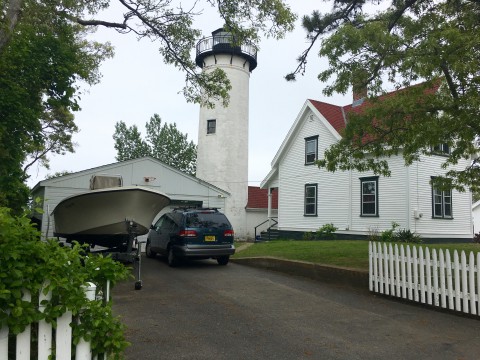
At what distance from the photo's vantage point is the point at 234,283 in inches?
373

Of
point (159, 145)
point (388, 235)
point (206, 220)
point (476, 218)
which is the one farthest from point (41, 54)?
point (159, 145)

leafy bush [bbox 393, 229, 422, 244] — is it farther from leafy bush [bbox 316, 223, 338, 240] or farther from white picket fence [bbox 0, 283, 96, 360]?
white picket fence [bbox 0, 283, 96, 360]

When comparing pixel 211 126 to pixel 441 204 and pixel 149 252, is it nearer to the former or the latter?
pixel 149 252

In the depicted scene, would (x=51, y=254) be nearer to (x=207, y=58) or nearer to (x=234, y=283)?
(x=234, y=283)

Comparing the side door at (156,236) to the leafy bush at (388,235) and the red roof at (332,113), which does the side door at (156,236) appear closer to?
the leafy bush at (388,235)

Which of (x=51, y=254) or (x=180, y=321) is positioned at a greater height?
(x=51, y=254)

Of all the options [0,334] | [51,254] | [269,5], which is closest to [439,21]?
[269,5]

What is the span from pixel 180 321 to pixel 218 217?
20.8ft

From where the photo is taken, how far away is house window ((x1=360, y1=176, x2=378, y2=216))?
62.5ft

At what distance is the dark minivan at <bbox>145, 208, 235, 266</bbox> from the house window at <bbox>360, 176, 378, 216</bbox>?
31.2 ft

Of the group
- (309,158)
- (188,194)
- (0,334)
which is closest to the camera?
(0,334)

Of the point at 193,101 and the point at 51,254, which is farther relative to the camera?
the point at 193,101

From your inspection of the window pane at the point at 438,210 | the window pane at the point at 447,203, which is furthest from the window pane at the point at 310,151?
the window pane at the point at 447,203

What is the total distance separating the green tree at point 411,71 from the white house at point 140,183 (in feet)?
31.2
